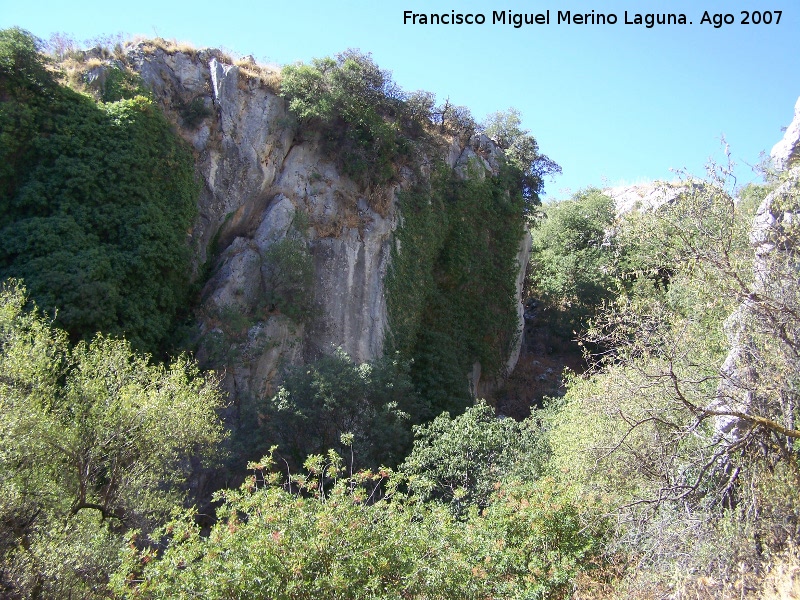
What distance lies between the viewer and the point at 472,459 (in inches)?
534

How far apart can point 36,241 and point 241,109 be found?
7.62 m

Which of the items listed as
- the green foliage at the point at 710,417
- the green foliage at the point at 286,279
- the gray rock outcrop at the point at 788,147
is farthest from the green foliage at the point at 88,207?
the gray rock outcrop at the point at 788,147

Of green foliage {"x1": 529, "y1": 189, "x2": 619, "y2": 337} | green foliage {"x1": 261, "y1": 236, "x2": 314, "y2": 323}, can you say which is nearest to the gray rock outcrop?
green foliage {"x1": 261, "y1": 236, "x2": 314, "y2": 323}

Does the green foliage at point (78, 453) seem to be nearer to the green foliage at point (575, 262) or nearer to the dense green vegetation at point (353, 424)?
the dense green vegetation at point (353, 424)

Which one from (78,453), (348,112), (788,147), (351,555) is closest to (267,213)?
(348,112)

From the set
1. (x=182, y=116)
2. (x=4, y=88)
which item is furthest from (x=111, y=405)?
(x=182, y=116)

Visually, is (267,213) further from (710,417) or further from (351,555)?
(351,555)

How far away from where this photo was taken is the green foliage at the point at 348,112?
20.2m

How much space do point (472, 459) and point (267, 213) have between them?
10333 millimetres

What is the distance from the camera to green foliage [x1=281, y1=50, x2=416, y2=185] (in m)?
20.2

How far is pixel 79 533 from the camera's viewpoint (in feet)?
30.0

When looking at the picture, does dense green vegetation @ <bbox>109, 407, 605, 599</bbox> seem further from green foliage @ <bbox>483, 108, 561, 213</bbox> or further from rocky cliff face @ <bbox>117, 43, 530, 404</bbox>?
green foliage @ <bbox>483, 108, 561, 213</bbox>

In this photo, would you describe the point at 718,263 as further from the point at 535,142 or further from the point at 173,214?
the point at 535,142

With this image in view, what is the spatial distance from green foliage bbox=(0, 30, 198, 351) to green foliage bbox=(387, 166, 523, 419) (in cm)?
720
